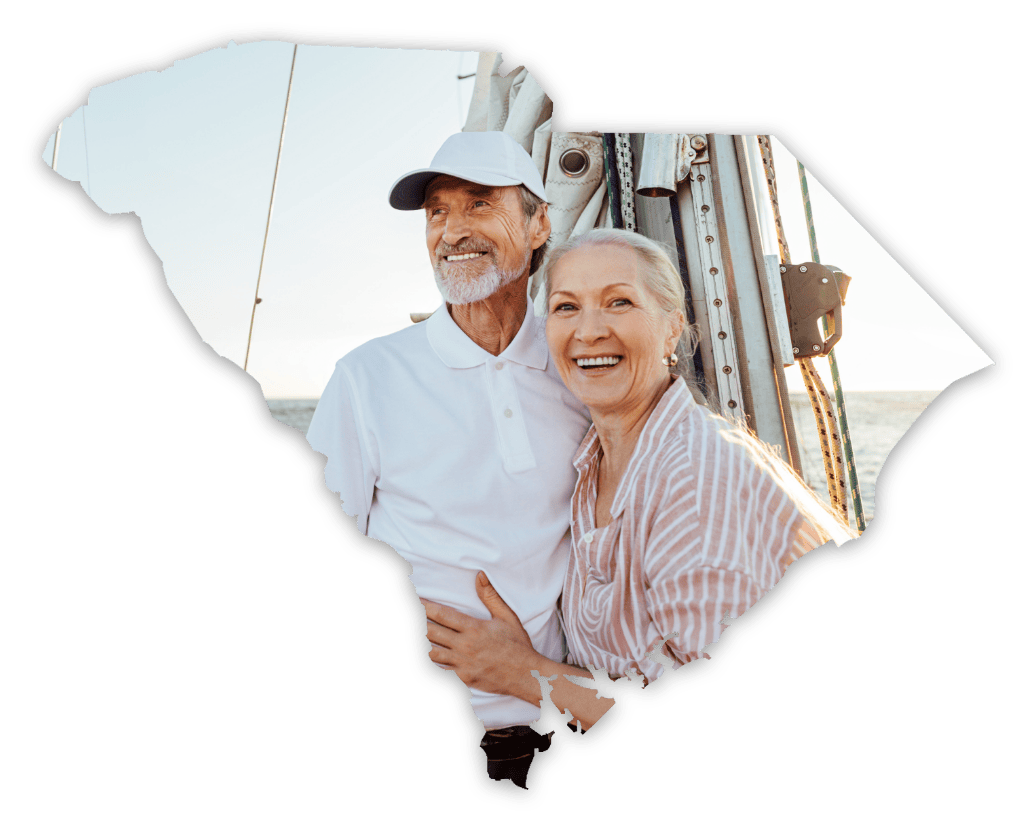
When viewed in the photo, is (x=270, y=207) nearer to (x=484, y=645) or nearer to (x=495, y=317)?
(x=495, y=317)

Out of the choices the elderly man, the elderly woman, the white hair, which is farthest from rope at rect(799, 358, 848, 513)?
the elderly man

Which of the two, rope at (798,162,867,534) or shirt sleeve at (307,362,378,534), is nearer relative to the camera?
shirt sleeve at (307,362,378,534)

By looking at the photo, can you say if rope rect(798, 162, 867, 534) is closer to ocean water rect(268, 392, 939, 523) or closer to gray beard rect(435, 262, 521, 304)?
ocean water rect(268, 392, 939, 523)

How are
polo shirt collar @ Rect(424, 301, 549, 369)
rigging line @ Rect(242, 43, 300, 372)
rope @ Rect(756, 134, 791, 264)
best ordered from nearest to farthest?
1. rigging line @ Rect(242, 43, 300, 372)
2. polo shirt collar @ Rect(424, 301, 549, 369)
3. rope @ Rect(756, 134, 791, 264)

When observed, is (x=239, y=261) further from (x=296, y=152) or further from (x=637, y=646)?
(x=637, y=646)

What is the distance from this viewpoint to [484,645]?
235cm

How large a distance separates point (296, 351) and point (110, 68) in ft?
3.12

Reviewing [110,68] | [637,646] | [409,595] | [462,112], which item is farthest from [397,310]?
[637,646]

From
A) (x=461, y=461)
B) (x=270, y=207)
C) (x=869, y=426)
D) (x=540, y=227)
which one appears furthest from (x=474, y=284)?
(x=869, y=426)

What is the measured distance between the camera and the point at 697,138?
254 cm

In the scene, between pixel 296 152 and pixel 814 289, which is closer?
pixel 296 152

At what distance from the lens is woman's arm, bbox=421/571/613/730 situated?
2.35 metres

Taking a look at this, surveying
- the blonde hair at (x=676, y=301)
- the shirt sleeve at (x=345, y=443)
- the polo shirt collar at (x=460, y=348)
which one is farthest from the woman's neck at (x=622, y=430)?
the shirt sleeve at (x=345, y=443)

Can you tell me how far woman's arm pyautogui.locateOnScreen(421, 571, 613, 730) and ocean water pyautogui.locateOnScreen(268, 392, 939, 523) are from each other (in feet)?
3.26
